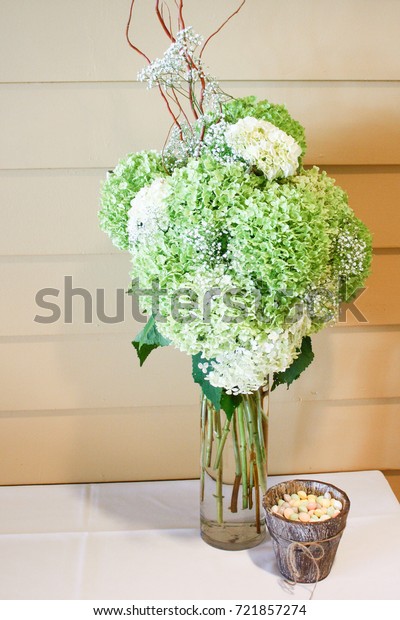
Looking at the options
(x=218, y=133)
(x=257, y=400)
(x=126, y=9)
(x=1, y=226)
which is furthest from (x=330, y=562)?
(x=126, y=9)

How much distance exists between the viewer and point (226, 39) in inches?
45.5

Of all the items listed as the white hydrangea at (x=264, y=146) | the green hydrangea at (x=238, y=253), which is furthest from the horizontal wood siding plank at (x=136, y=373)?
the white hydrangea at (x=264, y=146)

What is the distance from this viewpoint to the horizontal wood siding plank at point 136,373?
1.26 m

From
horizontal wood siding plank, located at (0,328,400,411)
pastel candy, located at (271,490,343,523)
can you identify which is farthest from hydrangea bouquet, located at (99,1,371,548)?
horizontal wood siding plank, located at (0,328,400,411)

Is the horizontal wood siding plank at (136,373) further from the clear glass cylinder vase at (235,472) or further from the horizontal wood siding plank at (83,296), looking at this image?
the clear glass cylinder vase at (235,472)

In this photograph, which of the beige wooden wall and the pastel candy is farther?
the beige wooden wall

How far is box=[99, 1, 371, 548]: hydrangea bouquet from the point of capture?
83 centimetres

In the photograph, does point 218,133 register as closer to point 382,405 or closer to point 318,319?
point 318,319

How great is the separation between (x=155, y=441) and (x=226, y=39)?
75cm

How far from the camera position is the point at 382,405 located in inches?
52.1

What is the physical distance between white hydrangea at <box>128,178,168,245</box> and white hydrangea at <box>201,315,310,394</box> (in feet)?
0.63

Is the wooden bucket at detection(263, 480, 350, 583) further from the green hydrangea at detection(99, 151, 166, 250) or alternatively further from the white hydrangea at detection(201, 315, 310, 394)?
the green hydrangea at detection(99, 151, 166, 250)

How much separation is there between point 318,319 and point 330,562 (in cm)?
36

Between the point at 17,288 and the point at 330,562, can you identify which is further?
the point at 17,288
